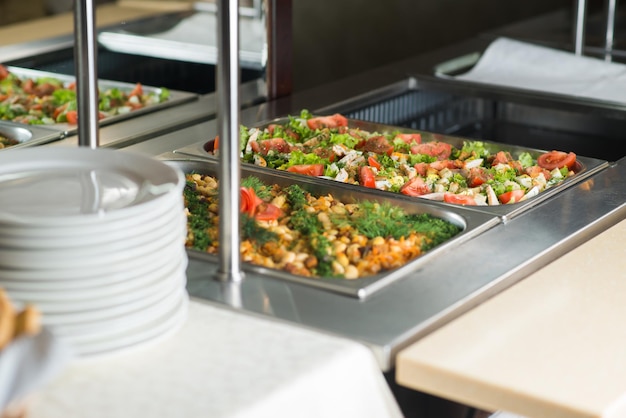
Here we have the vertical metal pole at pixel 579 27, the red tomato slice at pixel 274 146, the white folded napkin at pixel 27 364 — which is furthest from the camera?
the vertical metal pole at pixel 579 27

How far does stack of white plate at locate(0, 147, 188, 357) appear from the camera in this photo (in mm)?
959

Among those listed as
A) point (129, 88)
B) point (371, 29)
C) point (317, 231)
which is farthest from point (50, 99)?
point (371, 29)

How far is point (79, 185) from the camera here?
43.1 inches

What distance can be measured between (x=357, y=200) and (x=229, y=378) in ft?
1.87

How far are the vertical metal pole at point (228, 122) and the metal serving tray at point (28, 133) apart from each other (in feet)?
2.25

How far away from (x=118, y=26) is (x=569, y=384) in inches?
61.1

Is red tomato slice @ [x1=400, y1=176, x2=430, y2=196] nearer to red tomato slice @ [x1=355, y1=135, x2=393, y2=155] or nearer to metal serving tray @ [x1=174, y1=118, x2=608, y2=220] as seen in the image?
metal serving tray @ [x1=174, y1=118, x2=608, y2=220]

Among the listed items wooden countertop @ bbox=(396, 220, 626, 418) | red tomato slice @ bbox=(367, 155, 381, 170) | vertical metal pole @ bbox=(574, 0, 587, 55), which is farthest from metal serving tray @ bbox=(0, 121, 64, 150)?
vertical metal pole @ bbox=(574, 0, 587, 55)

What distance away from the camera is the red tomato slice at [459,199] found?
Result: 4.86 feet

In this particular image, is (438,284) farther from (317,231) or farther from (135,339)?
(135,339)

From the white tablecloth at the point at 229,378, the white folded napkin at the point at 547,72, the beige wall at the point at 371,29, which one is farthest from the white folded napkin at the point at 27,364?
the beige wall at the point at 371,29

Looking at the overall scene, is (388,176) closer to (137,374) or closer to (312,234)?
(312,234)

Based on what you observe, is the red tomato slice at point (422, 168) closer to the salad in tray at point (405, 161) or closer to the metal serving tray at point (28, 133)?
the salad in tray at point (405, 161)

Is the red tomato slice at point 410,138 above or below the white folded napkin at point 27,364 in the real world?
below
